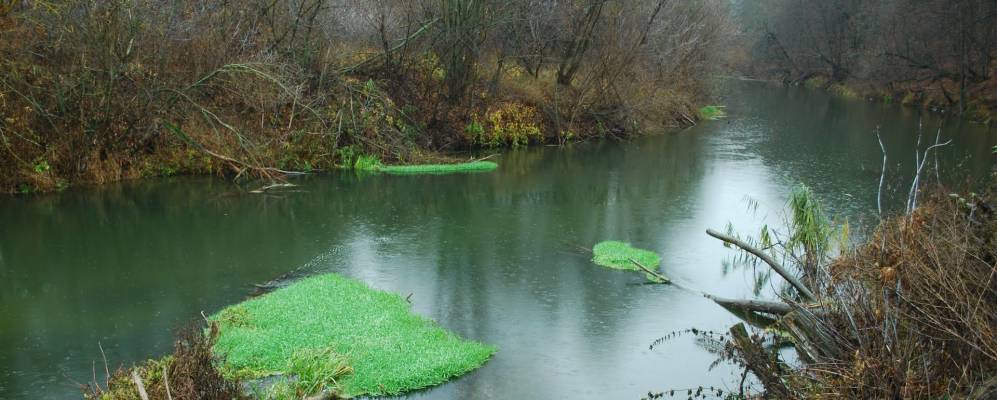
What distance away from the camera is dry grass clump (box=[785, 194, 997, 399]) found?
201 inches

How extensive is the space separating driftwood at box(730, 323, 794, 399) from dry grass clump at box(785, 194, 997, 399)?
114 mm

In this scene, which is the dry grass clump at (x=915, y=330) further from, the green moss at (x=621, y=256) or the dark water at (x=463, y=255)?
the green moss at (x=621, y=256)

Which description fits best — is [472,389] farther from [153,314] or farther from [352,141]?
[352,141]

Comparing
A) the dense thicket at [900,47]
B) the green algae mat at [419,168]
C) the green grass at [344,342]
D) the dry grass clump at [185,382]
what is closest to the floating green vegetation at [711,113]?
the dense thicket at [900,47]

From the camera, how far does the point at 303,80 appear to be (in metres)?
Answer: 17.9

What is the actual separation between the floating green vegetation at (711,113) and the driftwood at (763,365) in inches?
966

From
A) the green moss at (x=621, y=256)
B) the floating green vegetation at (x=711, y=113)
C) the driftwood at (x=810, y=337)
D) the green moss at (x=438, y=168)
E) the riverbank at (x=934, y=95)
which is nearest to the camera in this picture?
the driftwood at (x=810, y=337)

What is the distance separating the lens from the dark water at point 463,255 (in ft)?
26.1

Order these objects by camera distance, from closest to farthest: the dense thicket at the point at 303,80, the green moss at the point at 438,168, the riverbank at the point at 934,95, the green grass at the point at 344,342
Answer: the green grass at the point at 344,342 < the dense thicket at the point at 303,80 < the green moss at the point at 438,168 < the riverbank at the point at 934,95

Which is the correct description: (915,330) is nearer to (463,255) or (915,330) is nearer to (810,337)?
(810,337)

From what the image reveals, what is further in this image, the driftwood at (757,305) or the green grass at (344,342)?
the driftwood at (757,305)

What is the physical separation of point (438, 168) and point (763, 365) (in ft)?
41.2

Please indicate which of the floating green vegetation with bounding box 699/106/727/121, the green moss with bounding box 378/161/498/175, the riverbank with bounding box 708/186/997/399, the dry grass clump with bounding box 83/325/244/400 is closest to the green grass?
the dry grass clump with bounding box 83/325/244/400

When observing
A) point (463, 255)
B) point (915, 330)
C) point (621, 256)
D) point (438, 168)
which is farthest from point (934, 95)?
point (915, 330)
